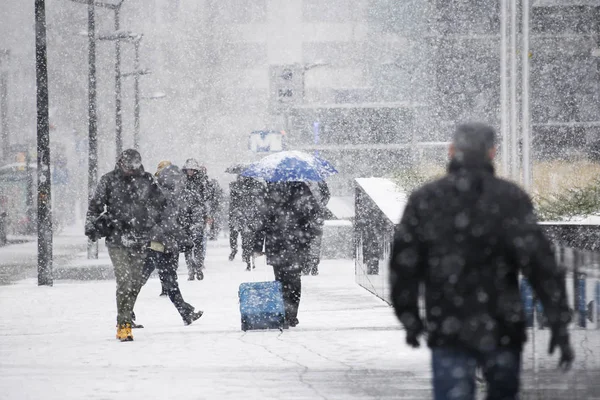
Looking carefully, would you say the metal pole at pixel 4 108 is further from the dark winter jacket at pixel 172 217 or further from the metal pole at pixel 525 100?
the metal pole at pixel 525 100

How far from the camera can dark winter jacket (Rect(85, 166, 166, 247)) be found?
11.8m

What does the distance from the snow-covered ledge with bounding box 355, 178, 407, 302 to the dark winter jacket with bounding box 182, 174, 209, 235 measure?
2448 millimetres

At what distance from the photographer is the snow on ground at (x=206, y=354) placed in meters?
9.09

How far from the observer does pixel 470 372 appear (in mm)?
5043

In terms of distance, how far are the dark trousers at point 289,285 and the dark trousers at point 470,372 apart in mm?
7887

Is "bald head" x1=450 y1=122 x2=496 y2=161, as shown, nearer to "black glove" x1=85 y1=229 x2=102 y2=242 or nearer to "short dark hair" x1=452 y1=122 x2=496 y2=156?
"short dark hair" x1=452 y1=122 x2=496 y2=156

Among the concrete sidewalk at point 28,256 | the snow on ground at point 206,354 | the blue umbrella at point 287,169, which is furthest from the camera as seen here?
the concrete sidewalk at point 28,256

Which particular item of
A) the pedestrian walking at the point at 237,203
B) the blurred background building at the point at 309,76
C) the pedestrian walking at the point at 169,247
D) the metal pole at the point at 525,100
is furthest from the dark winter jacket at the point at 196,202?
the metal pole at the point at 525,100

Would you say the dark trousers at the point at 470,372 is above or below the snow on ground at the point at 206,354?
above

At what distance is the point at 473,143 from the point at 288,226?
7761 mm

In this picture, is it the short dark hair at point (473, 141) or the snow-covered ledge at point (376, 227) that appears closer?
the short dark hair at point (473, 141)

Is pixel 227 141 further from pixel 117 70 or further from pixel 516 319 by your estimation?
pixel 516 319

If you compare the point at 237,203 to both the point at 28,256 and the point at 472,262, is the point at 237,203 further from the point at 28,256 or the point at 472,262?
the point at 472,262

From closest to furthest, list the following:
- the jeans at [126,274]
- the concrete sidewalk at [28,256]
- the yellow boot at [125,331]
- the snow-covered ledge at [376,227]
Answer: the jeans at [126,274] → the yellow boot at [125,331] → the snow-covered ledge at [376,227] → the concrete sidewalk at [28,256]
